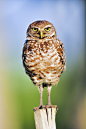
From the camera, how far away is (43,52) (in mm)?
2072

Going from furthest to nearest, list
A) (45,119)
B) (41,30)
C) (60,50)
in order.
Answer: (60,50)
(41,30)
(45,119)

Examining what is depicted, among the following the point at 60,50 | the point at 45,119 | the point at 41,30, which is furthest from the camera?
the point at 60,50

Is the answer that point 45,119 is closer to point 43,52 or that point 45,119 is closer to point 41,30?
point 43,52

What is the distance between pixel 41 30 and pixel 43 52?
0.97 feet

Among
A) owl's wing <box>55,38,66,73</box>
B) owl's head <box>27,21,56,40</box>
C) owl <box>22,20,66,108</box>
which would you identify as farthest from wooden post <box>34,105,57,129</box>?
owl's head <box>27,21,56,40</box>

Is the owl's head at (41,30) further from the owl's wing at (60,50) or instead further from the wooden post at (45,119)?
the wooden post at (45,119)

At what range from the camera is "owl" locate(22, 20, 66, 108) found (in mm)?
2064

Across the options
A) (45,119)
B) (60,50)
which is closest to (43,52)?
(60,50)

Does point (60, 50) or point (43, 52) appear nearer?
point (43, 52)

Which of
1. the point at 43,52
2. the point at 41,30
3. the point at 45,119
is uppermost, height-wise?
the point at 41,30
